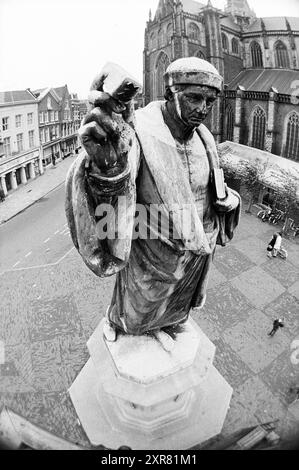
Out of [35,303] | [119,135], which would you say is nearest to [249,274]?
[35,303]

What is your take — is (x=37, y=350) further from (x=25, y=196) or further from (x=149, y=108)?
(x=25, y=196)

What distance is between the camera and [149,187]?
2055mm

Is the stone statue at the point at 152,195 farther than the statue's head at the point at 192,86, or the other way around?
the statue's head at the point at 192,86

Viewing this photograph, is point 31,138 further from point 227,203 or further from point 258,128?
point 227,203

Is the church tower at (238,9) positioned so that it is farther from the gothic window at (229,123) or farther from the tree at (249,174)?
the tree at (249,174)

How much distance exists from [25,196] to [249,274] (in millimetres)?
16516

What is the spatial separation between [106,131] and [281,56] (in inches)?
1304

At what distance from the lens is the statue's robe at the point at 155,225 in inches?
70.3

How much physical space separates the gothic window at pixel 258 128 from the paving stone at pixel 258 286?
53.5ft

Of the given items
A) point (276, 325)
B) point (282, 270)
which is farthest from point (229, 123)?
point (276, 325)

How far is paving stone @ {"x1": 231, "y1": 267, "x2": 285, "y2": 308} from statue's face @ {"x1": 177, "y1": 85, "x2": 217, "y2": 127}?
310 inches

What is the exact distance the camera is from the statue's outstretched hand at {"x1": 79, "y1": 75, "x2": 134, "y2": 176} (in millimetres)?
1369

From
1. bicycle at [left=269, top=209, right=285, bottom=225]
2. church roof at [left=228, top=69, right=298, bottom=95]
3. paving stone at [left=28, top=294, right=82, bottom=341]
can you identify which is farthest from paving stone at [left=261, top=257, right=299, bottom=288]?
church roof at [left=228, top=69, right=298, bottom=95]

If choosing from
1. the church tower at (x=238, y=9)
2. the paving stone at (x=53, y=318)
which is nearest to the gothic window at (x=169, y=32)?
the church tower at (x=238, y=9)
